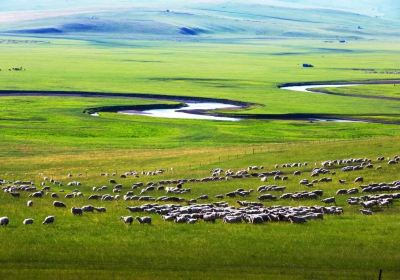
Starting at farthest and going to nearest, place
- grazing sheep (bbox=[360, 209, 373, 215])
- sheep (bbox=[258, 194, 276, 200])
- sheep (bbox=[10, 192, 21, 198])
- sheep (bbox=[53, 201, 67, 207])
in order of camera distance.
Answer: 1. sheep (bbox=[10, 192, 21, 198])
2. sheep (bbox=[258, 194, 276, 200])
3. sheep (bbox=[53, 201, 67, 207])
4. grazing sheep (bbox=[360, 209, 373, 215])

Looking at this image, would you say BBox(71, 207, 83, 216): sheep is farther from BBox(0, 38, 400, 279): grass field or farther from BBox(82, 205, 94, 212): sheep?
BBox(82, 205, 94, 212): sheep

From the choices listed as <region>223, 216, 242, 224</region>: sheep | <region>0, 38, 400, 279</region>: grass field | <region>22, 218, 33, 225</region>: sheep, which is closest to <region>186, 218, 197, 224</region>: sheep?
<region>0, 38, 400, 279</region>: grass field

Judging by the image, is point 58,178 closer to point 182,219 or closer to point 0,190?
point 0,190

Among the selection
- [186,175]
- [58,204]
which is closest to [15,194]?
[58,204]

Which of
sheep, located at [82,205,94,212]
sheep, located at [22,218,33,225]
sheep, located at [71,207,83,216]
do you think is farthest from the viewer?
sheep, located at [82,205,94,212]

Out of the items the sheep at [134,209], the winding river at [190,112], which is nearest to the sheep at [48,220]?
the sheep at [134,209]

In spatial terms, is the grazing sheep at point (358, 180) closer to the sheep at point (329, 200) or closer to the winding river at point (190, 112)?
the sheep at point (329, 200)
